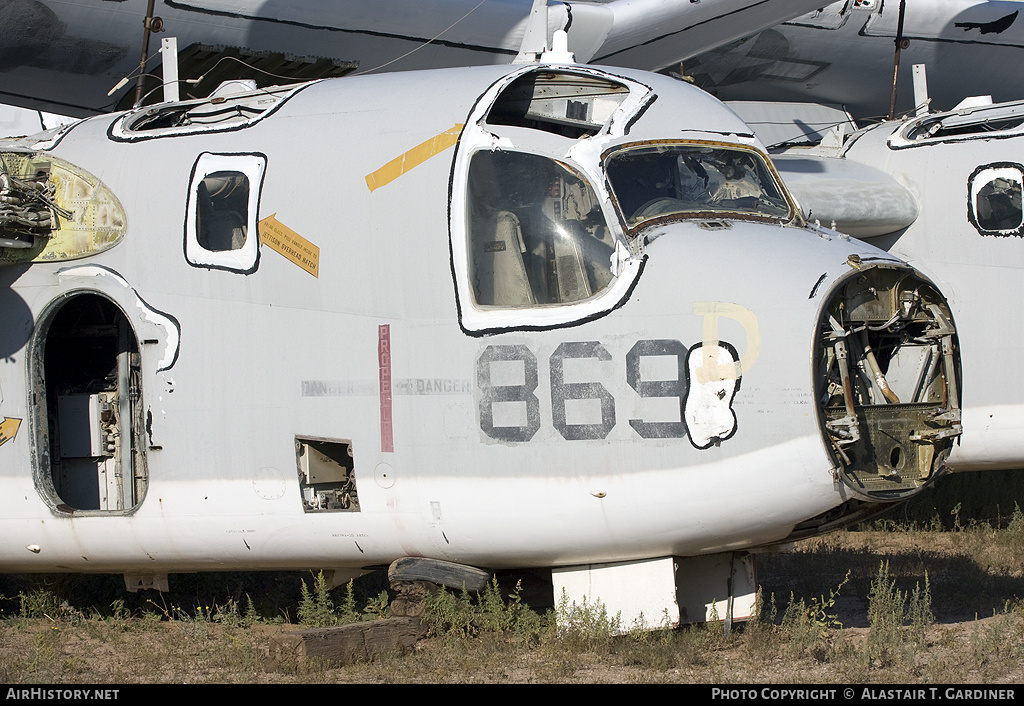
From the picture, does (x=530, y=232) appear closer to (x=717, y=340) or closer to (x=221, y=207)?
(x=717, y=340)

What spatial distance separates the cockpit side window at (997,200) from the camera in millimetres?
9293

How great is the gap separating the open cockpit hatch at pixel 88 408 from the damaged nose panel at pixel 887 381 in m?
4.12

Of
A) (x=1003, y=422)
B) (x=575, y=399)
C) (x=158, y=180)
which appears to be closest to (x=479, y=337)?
(x=575, y=399)

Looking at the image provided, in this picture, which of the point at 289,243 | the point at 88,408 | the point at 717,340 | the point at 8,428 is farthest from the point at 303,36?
the point at 717,340

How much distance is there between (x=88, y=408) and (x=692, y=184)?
4308 millimetres

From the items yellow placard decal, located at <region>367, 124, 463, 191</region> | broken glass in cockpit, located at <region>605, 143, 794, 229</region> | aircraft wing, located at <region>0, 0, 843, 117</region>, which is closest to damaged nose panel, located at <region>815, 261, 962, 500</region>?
broken glass in cockpit, located at <region>605, 143, 794, 229</region>

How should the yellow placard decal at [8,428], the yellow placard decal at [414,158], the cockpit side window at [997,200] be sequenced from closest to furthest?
the yellow placard decal at [414,158] → the yellow placard decal at [8,428] → the cockpit side window at [997,200]

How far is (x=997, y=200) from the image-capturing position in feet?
30.9

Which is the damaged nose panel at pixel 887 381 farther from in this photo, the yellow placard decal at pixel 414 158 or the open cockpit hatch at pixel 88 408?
the open cockpit hatch at pixel 88 408

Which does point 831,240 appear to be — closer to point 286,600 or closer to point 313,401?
point 313,401

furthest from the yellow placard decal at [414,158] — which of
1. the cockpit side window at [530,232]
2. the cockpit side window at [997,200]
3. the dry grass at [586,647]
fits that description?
the cockpit side window at [997,200]

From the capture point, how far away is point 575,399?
6.00m

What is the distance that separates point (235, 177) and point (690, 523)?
336 cm

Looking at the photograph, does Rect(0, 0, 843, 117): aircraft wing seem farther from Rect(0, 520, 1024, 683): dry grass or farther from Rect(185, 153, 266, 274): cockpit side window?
Rect(0, 520, 1024, 683): dry grass
